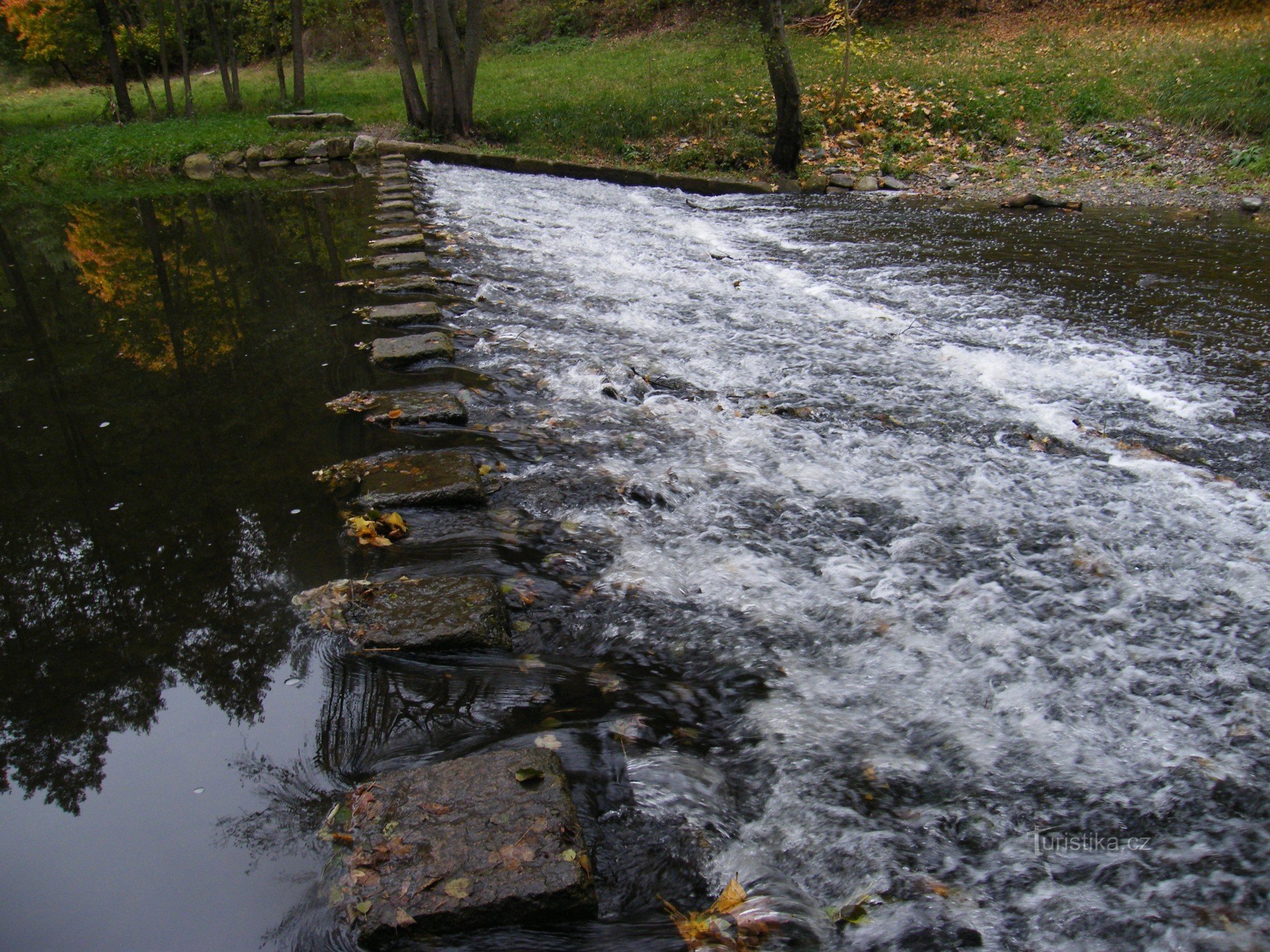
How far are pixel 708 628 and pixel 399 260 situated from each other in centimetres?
518

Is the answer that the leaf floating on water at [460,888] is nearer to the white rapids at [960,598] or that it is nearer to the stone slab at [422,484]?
the white rapids at [960,598]

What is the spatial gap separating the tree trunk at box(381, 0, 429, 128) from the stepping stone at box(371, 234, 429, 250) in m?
8.44

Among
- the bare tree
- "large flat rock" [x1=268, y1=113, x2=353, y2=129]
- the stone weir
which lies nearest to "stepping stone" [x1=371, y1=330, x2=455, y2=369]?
the stone weir

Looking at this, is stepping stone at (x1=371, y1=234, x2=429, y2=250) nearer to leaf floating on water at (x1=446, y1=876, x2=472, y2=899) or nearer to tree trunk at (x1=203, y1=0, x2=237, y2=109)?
leaf floating on water at (x1=446, y1=876, x2=472, y2=899)

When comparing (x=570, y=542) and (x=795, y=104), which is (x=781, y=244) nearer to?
Answer: (x=795, y=104)

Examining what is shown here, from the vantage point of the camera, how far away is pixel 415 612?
2434 millimetres

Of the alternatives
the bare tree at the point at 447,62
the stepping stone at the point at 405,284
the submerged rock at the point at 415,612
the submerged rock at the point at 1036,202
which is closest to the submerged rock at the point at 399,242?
the stepping stone at the point at 405,284

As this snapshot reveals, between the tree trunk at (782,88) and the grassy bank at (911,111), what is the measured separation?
51 cm

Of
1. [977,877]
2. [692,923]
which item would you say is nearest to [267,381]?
[692,923]

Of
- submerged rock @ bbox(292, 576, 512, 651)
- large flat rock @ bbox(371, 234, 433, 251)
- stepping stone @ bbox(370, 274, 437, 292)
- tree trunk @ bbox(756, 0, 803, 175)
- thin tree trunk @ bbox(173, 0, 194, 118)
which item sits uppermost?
thin tree trunk @ bbox(173, 0, 194, 118)

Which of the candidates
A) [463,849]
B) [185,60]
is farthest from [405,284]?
[185,60]

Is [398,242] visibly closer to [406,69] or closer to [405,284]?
[405,284]

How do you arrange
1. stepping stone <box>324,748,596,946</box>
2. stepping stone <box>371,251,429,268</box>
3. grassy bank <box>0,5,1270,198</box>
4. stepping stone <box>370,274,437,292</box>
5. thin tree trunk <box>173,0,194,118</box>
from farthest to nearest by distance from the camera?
thin tree trunk <box>173,0,194,118</box>, grassy bank <box>0,5,1270,198</box>, stepping stone <box>371,251,429,268</box>, stepping stone <box>370,274,437,292</box>, stepping stone <box>324,748,596,946</box>

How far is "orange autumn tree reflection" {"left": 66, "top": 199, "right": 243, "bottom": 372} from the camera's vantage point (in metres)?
4.74
